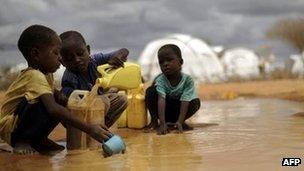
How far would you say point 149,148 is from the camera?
12.2ft

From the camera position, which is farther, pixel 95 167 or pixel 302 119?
pixel 302 119

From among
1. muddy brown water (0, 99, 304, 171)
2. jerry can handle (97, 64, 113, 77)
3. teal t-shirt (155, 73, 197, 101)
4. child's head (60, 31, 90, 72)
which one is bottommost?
muddy brown water (0, 99, 304, 171)

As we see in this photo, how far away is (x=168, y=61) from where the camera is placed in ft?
15.7

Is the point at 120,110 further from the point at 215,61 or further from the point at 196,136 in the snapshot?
the point at 215,61

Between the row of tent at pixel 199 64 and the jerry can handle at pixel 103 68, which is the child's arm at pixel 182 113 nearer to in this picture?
the jerry can handle at pixel 103 68

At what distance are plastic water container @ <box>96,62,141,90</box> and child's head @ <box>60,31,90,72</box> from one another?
0.82ft

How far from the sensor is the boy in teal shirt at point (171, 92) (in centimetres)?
476

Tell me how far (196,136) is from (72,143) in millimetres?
1100

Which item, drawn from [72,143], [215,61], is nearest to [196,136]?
[72,143]

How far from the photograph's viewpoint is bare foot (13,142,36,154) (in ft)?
12.1

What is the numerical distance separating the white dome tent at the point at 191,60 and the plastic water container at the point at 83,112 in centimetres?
1825

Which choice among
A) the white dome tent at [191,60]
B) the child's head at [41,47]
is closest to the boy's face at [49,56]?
the child's head at [41,47]

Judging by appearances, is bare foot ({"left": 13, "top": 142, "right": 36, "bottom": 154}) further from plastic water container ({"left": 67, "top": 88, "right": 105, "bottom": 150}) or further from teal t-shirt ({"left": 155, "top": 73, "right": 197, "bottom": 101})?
teal t-shirt ({"left": 155, "top": 73, "right": 197, "bottom": 101})

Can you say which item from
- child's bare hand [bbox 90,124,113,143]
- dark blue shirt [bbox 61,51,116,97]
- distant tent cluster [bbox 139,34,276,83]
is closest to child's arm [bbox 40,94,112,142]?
child's bare hand [bbox 90,124,113,143]
